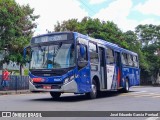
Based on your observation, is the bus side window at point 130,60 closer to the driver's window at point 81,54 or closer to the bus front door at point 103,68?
the bus front door at point 103,68

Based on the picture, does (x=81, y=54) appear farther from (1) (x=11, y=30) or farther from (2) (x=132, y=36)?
(2) (x=132, y=36)

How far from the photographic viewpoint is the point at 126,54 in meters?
23.2

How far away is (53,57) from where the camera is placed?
49.3ft

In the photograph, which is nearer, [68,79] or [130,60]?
[68,79]

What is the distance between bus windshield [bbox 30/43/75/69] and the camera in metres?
14.8

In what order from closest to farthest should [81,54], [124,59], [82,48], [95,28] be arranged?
[81,54], [82,48], [124,59], [95,28]

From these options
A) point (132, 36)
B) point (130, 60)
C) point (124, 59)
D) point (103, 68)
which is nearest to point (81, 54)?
point (103, 68)

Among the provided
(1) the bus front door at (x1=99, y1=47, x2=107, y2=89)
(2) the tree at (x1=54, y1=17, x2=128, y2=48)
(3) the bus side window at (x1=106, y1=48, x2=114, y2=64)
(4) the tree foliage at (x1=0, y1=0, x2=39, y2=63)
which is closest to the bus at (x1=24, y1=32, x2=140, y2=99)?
(1) the bus front door at (x1=99, y1=47, x2=107, y2=89)

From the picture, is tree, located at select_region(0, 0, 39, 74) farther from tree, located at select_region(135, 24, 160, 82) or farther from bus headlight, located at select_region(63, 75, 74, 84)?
tree, located at select_region(135, 24, 160, 82)

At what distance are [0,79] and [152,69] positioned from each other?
4227 cm

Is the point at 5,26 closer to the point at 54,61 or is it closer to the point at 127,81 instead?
the point at 127,81

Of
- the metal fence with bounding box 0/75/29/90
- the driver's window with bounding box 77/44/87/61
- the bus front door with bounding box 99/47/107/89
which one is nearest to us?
the driver's window with bounding box 77/44/87/61

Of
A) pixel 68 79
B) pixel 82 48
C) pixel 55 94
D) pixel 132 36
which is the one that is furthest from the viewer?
pixel 132 36

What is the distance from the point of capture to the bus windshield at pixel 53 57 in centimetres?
1483
